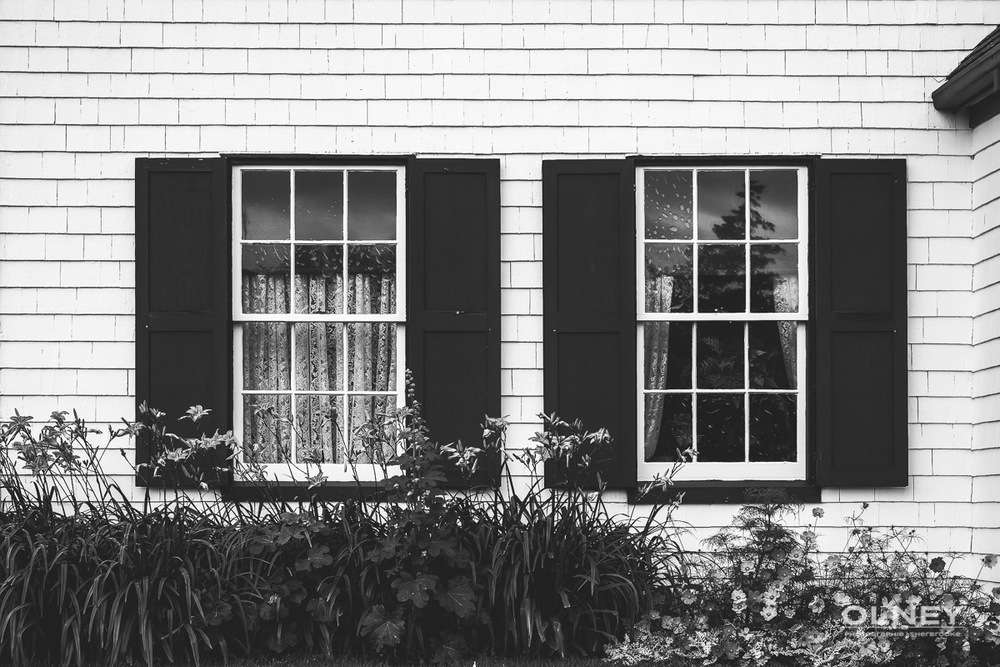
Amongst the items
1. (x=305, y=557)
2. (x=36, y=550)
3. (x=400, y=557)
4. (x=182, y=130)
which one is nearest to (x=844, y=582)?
(x=400, y=557)

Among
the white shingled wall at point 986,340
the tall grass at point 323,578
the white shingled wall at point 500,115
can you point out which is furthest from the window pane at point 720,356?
the white shingled wall at point 986,340

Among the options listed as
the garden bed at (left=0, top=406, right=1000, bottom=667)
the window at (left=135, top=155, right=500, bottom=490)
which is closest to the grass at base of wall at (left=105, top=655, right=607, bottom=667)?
the garden bed at (left=0, top=406, right=1000, bottom=667)

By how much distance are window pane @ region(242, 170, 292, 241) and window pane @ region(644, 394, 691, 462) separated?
2418 millimetres

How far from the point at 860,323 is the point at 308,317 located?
3211mm

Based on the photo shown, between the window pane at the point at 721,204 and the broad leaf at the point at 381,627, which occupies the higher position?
the window pane at the point at 721,204

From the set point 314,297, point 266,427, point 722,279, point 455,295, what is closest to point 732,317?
point 722,279

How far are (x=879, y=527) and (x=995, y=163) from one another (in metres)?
A: 2.17

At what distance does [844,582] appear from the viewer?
5.05 m

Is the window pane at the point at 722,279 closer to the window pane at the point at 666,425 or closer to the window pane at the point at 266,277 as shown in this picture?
the window pane at the point at 666,425

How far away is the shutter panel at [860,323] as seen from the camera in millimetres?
5770

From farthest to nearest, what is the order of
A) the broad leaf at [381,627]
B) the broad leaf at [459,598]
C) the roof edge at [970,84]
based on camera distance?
the roof edge at [970,84], the broad leaf at [459,598], the broad leaf at [381,627]

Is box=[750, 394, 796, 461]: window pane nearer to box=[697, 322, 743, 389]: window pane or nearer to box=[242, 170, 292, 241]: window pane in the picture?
box=[697, 322, 743, 389]: window pane

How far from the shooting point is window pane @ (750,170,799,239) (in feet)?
19.7

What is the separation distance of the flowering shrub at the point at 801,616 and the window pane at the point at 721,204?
1.69 m
